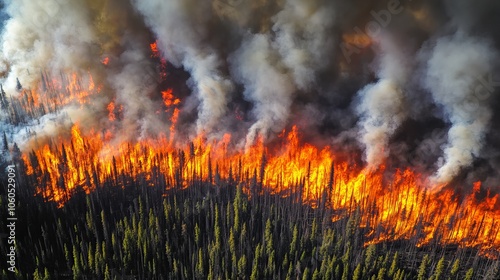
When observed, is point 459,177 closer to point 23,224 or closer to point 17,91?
point 23,224

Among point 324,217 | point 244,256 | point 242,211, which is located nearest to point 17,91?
point 242,211

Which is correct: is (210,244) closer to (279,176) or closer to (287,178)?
(279,176)

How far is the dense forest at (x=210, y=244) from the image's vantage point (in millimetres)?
79062

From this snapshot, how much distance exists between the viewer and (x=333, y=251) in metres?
83.3

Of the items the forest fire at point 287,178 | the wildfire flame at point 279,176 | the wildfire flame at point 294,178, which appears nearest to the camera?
the wildfire flame at point 294,178

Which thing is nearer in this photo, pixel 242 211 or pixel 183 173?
pixel 242 211

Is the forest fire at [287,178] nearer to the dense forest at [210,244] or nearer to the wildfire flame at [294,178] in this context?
the wildfire flame at [294,178]

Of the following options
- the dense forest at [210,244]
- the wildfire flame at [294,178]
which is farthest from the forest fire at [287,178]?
the dense forest at [210,244]

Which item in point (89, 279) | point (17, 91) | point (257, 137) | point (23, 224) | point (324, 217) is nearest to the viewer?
point (89, 279)

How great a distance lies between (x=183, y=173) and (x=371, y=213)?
49.9m

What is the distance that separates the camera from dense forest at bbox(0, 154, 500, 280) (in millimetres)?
79062

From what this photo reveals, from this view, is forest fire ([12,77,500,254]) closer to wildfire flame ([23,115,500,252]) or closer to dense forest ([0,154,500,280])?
wildfire flame ([23,115,500,252])

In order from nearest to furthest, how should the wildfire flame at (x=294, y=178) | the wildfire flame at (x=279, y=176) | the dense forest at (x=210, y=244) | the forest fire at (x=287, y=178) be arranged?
the dense forest at (x=210, y=244)
the wildfire flame at (x=294, y=178)
the forest fire at (x=287, y=178)
the wildfire flame at (x=279, y=176)

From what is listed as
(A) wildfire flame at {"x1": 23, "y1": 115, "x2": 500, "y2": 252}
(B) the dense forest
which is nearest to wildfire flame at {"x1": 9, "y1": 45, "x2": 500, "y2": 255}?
(A) wildfire flame at {"x1": 23, "y1": 115, "x2": 500, "y2": 252}
